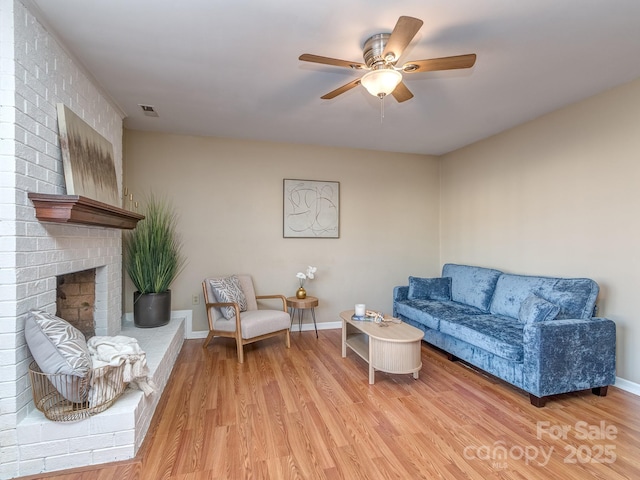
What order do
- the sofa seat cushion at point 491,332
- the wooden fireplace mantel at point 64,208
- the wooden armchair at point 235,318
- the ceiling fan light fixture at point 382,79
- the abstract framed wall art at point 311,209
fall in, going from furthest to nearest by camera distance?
the abstract framed wall art at point 311,209 → the wooden armchair at point 235,318 → the sofa seat cushion at point 491,332 → the ceiling fan light fixture at point 382,79 → the wooden fireplace mantel at point 64,208

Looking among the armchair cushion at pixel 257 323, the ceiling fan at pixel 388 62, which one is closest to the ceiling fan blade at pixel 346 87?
the ceiling fan at pixel 388 62

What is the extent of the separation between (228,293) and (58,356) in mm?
1986

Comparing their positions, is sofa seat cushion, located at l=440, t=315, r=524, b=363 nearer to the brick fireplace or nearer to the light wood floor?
the light wood floor

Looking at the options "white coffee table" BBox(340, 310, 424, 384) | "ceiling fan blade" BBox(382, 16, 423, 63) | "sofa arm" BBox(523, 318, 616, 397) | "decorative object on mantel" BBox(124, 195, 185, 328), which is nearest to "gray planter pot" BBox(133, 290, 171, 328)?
"decorative object on mantel" BBox(124, 195, 185, 328)

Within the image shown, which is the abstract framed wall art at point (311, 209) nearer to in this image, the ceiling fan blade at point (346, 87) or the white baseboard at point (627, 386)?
the ceiling fan blade at point (346, 87)

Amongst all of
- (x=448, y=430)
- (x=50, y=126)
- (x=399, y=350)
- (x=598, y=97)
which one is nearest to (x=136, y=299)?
(x=50, y=126)

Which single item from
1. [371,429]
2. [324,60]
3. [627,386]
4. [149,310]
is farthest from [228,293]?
[627,386]

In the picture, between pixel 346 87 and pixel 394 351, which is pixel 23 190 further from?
pixel 394 351

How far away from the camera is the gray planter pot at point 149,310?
11.2ft

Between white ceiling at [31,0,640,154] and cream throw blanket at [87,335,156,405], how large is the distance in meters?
1.97

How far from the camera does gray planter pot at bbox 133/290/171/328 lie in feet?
11.2

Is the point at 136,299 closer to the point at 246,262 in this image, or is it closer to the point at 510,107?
the point at 246,262

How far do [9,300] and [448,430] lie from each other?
2652 millimetres

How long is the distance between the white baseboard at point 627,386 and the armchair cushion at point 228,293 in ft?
11.7
